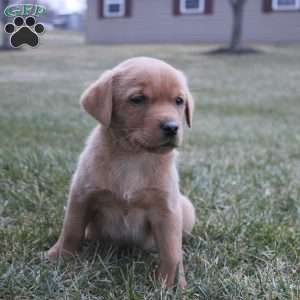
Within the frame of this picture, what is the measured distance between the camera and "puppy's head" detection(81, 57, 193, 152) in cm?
281

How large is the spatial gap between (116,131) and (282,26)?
78.2 feet

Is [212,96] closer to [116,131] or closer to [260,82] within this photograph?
[260,82]

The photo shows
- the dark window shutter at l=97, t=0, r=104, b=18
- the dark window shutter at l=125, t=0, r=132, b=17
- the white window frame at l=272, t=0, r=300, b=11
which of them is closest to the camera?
the white window frame at l=272, t=0, r=300, b=11

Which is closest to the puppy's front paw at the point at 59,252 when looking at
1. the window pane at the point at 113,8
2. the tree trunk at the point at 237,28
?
the tree trunk at the point at 237,28

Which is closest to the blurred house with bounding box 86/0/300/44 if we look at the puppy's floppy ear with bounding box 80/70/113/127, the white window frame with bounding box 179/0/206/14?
the white window frame with bounding box 179/0/206/14

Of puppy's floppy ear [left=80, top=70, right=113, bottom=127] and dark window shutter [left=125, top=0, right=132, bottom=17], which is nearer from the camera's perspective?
puppy's floppy ear [left=80, top=70, right=113, bottom=127]

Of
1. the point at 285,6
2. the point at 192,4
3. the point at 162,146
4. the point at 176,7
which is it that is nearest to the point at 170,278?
the point at 162,146

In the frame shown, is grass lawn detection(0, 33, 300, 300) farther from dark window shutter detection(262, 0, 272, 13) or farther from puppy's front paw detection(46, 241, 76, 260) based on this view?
dark window shutter detection(262, 0, 272, 13)

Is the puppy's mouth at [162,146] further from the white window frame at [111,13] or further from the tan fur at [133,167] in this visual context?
the white window frame at [111,13]

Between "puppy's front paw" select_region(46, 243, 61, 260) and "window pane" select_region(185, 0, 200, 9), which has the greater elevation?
"window pane" select_region(185, 0, 200, 9)

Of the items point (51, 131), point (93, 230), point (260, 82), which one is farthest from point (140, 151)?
point (260, 82)

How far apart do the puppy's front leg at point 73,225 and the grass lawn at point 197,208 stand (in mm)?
87

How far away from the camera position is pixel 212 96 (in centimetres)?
1264

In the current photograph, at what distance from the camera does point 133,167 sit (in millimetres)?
3014
